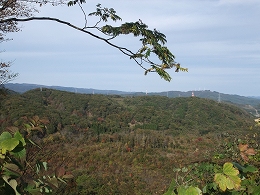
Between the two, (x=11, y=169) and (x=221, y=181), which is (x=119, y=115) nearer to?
(x=221, y=181)

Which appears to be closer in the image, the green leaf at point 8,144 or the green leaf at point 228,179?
the green leaf at point 8,144

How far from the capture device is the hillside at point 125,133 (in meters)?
19.7

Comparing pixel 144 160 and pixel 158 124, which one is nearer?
pixel 144 160

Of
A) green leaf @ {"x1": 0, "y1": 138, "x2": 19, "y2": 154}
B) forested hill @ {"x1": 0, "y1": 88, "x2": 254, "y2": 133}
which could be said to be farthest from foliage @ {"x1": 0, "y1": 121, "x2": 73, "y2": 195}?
forested hill @ {"x1": 0, "y1": 88, "x2": 254, "y2": 133}

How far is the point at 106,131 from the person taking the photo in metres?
43.9

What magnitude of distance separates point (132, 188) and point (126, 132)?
25.4 metres

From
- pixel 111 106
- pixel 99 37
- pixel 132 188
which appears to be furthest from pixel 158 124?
pixel 99 37

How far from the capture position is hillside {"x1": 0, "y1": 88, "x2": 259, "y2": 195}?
19.7 m

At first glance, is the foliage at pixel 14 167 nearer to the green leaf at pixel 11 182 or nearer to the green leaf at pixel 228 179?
the green leaf at pixel 11 182

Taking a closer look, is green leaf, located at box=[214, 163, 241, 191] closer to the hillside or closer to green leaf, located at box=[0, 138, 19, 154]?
green leaf, located at box=[0, 138, 19, 154]

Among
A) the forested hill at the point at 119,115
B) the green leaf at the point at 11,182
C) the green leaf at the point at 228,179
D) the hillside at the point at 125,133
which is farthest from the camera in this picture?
the forested hill at the point at 119,115

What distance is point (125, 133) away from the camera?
138 ft

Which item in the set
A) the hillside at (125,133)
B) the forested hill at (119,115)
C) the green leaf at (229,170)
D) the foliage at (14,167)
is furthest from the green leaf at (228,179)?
the forested hill at (119,115)

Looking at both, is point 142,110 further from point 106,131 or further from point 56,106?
point 56,106
